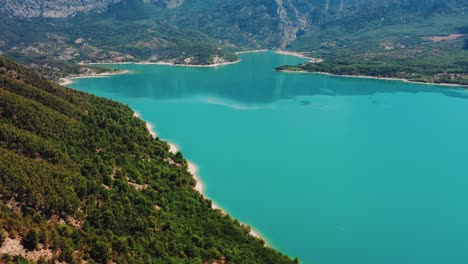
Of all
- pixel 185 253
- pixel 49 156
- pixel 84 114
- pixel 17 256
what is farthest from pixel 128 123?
pixel 17 256

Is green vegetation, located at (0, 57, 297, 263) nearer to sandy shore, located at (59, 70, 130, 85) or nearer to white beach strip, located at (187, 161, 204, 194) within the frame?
white beach strip, located at (187, 161, 204, 194)

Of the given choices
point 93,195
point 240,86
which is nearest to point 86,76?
point 240,86

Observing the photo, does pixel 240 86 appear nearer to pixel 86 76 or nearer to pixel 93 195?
pixel 86 76

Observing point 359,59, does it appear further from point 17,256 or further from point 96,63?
point 17,256

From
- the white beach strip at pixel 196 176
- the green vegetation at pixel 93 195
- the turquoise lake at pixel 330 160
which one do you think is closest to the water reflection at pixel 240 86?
the turquoise lake at pixel 330 160

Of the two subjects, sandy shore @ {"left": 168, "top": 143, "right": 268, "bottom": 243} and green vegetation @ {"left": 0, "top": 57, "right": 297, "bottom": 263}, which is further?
sandy shore @ {"left": 168, "top": 143, "right": 268, "bottom": 243}

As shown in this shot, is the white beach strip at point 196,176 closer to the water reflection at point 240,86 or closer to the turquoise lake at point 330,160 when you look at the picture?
the turquoise lake at point 330,160

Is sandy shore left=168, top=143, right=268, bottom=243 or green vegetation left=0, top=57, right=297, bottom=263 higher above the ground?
green vegetation left=0, top=57, right=297, bottom=263

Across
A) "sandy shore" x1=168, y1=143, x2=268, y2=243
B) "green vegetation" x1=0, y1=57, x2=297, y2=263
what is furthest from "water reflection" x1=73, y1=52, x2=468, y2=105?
"green vegetation" x1=0, y1=57, x2=297, y2=263
